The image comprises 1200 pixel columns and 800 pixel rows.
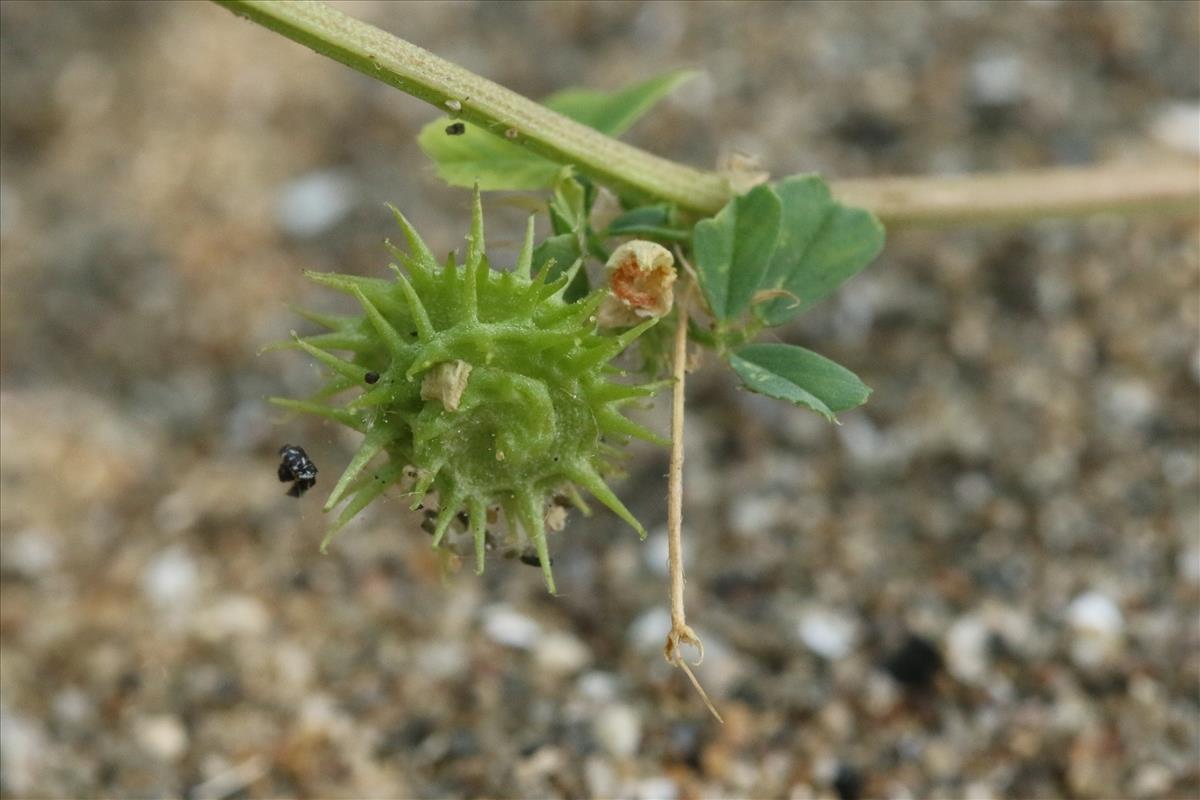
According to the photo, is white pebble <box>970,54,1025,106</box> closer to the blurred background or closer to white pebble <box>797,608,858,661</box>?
the blurred background

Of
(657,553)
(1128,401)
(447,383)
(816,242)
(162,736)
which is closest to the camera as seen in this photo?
(447,383)

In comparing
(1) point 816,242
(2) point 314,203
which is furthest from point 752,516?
(2) point 314,203

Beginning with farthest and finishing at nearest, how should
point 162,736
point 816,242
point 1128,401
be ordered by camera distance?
1. point 1128,401
2. point 162,736
3. point 816,242

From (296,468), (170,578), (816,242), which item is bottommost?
(170,578)

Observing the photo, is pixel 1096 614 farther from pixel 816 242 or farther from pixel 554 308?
pixel 554 308

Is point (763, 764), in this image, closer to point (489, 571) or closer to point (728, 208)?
point (489, 571)

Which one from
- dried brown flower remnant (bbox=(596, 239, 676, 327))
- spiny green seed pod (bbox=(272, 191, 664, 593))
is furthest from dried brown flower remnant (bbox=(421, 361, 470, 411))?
dried brown flower remnant (bbox=(596, 239, 676, 327))

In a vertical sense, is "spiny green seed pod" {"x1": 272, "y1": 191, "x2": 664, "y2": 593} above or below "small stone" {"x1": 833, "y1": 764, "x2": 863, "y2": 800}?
above
